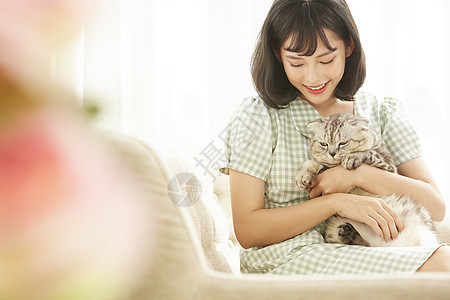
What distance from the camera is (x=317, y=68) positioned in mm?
1188

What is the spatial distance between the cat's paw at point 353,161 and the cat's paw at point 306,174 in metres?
0.08

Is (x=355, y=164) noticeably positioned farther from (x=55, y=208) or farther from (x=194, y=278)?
(x=55, y=208)

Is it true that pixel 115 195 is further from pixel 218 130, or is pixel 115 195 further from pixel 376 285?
pixel 218 130

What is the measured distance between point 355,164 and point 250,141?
0.92ft

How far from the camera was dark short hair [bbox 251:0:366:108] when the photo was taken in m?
1.16

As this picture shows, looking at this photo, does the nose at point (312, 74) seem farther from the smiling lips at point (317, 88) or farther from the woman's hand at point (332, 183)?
the woman's hand at point (332, 183)

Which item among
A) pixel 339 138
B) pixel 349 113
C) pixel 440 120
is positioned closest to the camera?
pixel 339 138

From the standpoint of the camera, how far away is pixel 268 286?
640 millimetres

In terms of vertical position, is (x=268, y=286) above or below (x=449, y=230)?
above

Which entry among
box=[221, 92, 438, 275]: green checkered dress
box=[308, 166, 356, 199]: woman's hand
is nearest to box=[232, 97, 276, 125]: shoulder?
box=[221, 92, 438, 275]: green checkered dress

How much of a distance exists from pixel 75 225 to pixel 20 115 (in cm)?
5

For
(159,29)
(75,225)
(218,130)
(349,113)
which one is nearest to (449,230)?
(349,113)

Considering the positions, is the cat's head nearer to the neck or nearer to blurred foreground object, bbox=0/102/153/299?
the neck

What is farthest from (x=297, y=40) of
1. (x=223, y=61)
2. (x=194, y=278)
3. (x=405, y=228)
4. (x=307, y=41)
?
(x=223, y=61)
